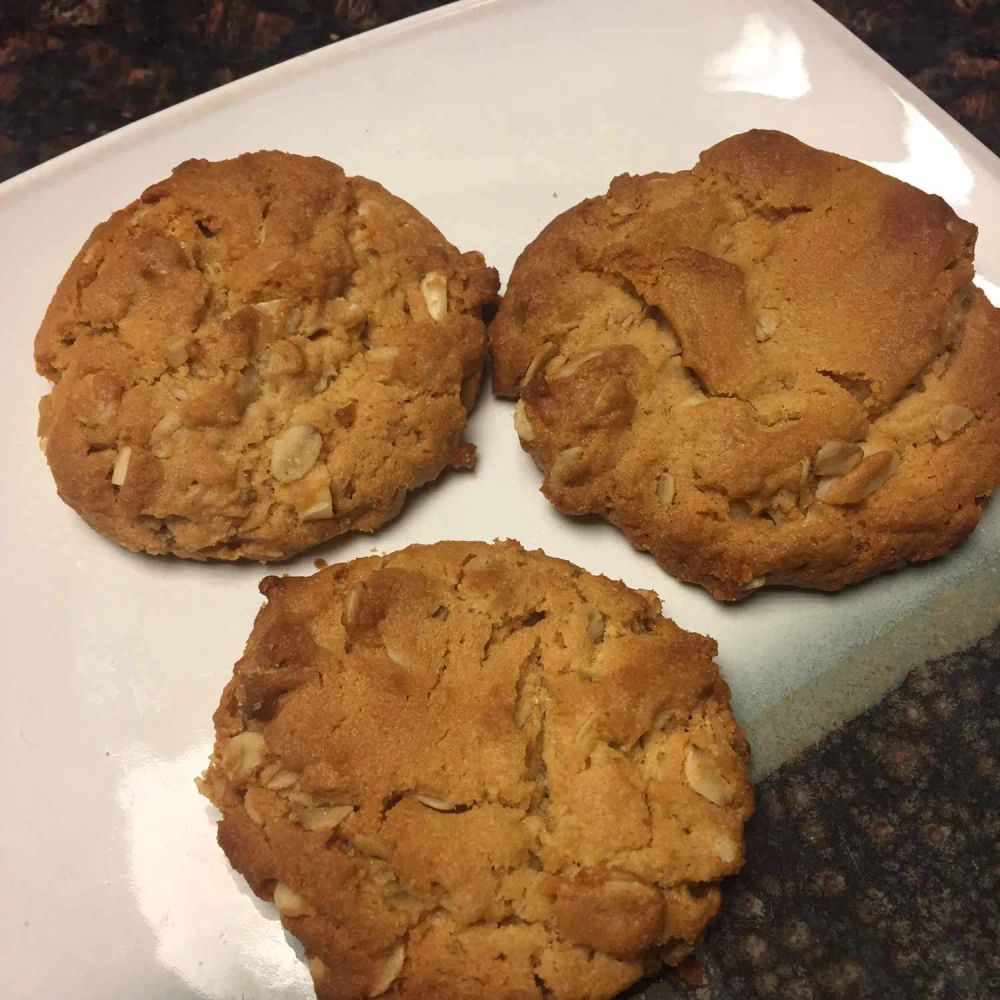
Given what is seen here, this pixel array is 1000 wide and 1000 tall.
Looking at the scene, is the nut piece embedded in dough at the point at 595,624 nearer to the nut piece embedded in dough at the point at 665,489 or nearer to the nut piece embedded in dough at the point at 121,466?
the nut piece embedded in dough at the point at 665,489

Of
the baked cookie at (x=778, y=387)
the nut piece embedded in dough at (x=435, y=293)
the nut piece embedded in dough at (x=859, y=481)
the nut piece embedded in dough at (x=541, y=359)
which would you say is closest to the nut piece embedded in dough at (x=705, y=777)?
the baked cookie at (x=778, y=387)

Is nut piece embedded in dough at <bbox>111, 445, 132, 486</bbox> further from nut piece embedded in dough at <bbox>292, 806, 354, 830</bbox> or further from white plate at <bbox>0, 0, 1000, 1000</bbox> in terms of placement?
nut piece embedded in dough at <bbox>292, 806, 354, 830</bbox>

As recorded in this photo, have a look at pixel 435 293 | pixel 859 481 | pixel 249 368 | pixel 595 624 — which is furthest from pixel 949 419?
pixel 249 368

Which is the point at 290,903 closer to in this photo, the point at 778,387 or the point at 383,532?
the point at 383,532

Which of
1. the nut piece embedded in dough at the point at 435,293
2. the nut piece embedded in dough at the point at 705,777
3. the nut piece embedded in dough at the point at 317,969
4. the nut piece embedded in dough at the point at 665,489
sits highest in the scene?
the nut piece embedded in dough at the point at 435,293

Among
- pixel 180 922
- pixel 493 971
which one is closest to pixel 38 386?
pixel 180 922

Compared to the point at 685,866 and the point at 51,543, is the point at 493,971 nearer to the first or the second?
the point at 685,866
